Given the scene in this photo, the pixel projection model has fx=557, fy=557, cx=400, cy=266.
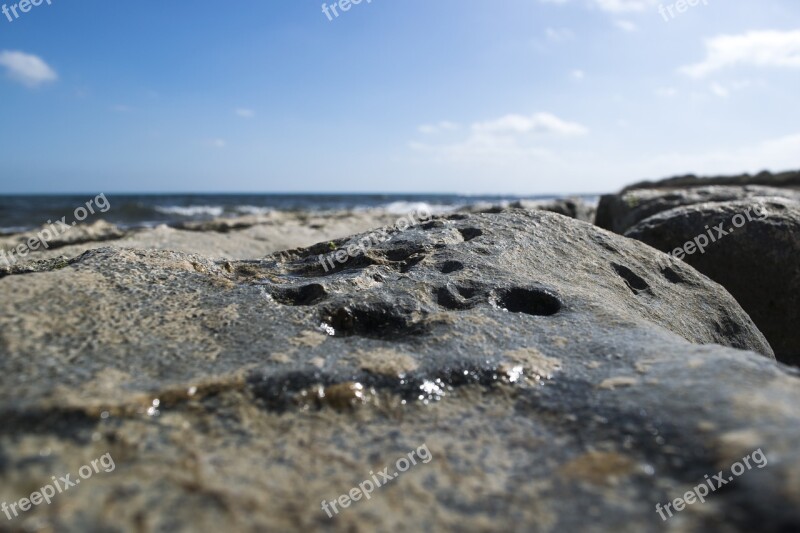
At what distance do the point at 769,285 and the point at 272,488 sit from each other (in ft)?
11.3

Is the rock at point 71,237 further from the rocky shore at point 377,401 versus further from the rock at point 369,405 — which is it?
the rock at point 369,405

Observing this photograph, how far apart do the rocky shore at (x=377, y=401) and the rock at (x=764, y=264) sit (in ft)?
4.47

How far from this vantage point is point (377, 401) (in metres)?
1.41

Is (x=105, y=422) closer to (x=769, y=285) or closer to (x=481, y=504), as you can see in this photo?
(x=481, y=504)

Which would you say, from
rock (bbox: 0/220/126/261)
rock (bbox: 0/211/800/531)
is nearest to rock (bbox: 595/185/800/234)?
rock (bbox: 0/211/800/531)

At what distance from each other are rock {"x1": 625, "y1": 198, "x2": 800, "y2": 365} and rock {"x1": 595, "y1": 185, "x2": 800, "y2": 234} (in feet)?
7.08

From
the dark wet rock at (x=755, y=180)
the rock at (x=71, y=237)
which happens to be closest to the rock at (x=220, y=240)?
the rock at (x=71, y=237)

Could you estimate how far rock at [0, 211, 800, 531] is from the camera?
102 centimetres

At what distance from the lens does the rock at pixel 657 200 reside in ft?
19.4

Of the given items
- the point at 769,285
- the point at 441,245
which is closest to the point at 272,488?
the point at 441,245

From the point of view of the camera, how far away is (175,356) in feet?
4.80

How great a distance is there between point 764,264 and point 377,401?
308 cm

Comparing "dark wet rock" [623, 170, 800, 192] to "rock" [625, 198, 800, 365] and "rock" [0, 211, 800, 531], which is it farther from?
"rock" [0, 211, 800, 531]

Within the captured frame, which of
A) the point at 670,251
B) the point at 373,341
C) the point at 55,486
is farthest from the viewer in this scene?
the point at 670,251
